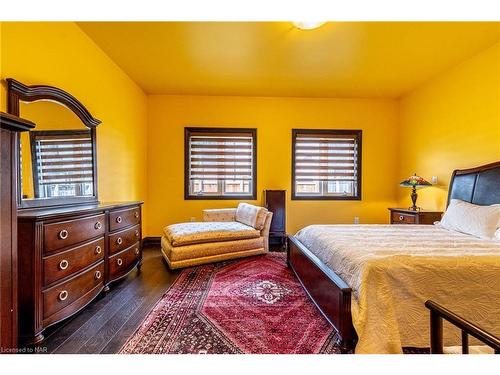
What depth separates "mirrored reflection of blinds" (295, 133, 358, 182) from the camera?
5.00 meters

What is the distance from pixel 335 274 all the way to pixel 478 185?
2432 mm

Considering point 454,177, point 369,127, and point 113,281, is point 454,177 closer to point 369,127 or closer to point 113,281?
point 369,127

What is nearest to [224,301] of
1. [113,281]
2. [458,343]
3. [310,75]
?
[113,281]

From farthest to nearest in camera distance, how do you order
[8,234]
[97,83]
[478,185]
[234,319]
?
1. [97,83]
2. [478,185]
3. [234,319]
4. [8,234]

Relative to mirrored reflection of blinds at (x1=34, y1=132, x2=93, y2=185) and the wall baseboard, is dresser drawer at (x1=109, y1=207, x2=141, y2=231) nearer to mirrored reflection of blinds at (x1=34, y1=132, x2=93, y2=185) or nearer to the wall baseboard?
mirrored reflection of blinds at (x1=34, y1=132, x2=93, y2=185)

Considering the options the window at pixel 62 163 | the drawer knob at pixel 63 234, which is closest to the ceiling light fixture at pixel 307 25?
the window at pixel 62 163

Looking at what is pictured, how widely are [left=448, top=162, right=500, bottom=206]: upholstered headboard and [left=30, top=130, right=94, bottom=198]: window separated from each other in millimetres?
4508

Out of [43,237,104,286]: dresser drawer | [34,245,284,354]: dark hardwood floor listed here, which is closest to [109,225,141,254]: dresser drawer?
[43,237,104,286]: dresser drawer

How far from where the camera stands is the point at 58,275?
1.90m

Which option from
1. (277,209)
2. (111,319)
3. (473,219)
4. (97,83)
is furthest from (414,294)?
(97,83)

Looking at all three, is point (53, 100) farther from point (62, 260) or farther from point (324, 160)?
point (324, 160)

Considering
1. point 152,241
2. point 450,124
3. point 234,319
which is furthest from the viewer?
point 152,241

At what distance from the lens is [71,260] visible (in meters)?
2.02

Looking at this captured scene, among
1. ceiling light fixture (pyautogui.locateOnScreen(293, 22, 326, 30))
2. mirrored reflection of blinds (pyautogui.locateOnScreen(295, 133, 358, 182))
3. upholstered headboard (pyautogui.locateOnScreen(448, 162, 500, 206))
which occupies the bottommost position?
upholstered headboard (pyautogui.locateOnScreen(448, 162, 500, 206))
